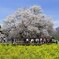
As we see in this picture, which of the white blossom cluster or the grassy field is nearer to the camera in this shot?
the grassy field

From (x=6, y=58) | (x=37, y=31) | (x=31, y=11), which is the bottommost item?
(x=6, y=58)

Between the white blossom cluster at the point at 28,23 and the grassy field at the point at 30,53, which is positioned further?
the white blossom cluster at the point at 28,23

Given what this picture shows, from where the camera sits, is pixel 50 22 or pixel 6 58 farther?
pixel 50 22

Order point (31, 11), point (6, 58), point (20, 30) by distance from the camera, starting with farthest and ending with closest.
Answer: point (31, 11), point (20, 30), point (6, 58)

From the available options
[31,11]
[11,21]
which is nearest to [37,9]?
[31,11]

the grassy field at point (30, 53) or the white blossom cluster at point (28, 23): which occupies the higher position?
the white blossom cluster at point (28, 23)

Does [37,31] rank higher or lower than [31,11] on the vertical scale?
lower

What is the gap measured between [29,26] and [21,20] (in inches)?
94.7

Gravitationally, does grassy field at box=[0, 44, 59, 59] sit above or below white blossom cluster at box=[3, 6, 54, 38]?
below

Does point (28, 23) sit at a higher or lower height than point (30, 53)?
higher

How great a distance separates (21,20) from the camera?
2515 inches

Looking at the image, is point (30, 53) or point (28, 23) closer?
point (30, 53)

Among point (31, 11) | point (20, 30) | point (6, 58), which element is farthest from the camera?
point (31, 11)

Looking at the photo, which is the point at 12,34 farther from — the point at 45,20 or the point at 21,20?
the point at 45,20
